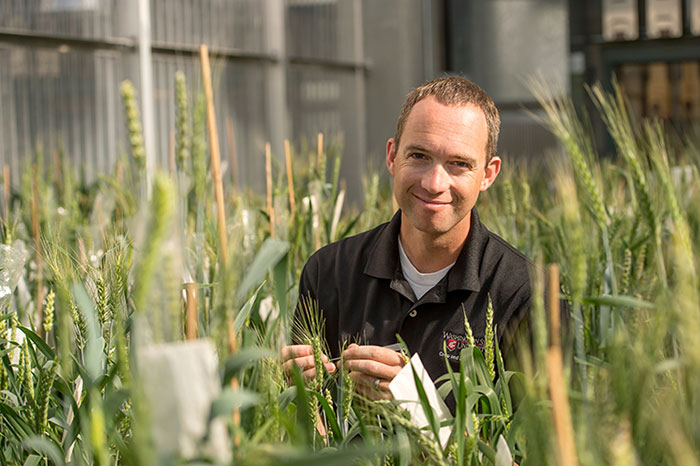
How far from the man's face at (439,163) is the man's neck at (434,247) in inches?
2.4

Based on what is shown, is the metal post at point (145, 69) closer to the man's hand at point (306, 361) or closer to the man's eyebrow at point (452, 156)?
the man's eyebrow at point (452, 156)

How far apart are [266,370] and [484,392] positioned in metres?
0.19

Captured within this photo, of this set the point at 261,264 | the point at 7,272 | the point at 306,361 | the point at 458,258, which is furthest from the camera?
the point at 458,258

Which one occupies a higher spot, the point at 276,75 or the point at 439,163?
the point at 276,75

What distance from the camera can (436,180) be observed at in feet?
3.48

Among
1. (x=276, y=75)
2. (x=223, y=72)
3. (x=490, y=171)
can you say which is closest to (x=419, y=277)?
(x=490, y=171)

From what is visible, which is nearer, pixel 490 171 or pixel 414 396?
pixel 414 396

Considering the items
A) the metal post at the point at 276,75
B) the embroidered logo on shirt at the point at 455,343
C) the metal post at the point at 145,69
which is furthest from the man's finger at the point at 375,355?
the metal post at the point at 276,75

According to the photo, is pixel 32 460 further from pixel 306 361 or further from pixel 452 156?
pixel 452 156

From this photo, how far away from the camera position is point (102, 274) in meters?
0.79

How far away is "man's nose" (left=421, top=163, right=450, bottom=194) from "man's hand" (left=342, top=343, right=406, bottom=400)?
27 centimetres

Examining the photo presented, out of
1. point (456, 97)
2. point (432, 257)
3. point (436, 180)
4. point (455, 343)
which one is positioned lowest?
point (455, 343)

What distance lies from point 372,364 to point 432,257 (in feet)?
1.30

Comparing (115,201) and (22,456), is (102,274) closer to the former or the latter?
(22,456)
